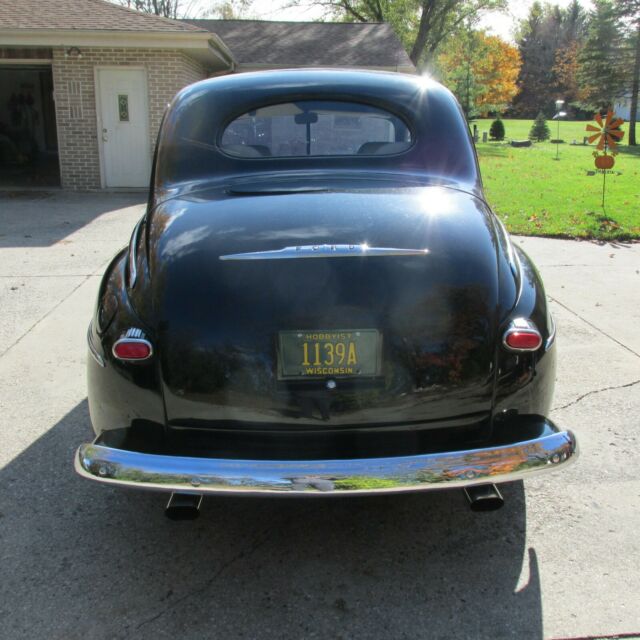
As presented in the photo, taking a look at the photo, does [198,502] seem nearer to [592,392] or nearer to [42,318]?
[592,392]

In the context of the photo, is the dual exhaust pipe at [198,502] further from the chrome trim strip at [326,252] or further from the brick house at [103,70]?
the brick house at [103,70]

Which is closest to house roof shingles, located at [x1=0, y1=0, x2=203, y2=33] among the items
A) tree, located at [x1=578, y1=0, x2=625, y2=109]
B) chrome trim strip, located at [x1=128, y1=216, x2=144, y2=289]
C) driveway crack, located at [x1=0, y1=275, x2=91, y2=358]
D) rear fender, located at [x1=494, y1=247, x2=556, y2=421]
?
driveway crack, located at [x1=0, y1=275, x2=91, y2=358]

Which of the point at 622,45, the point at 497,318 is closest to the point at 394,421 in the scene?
the point at 497,318

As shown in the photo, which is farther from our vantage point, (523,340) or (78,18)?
(78,18)

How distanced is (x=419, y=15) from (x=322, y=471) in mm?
38961

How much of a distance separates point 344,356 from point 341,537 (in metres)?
0.94

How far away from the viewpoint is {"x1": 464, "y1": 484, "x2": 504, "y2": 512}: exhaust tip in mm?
2402

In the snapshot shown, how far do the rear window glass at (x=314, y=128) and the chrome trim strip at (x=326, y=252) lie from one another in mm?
1228

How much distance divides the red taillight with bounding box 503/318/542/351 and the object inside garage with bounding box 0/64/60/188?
19.2 metres

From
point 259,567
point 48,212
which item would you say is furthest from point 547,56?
point 259,567

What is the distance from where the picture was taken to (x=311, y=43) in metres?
22.9

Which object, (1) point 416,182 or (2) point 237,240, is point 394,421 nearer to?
(2) point 237,240

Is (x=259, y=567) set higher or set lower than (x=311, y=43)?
lower

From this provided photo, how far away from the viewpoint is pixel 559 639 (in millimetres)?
2256
